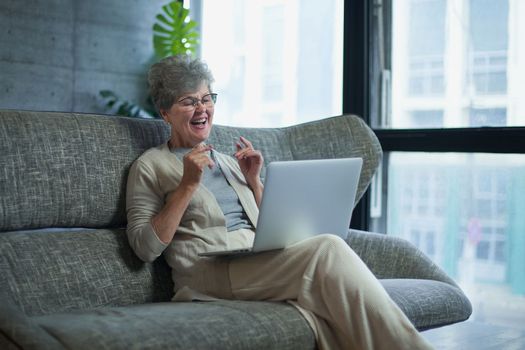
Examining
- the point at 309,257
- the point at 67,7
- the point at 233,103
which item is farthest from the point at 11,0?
the point at 309,257

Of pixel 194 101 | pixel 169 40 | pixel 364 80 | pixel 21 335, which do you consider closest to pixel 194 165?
pixel 194 101

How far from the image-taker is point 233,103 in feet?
16.1

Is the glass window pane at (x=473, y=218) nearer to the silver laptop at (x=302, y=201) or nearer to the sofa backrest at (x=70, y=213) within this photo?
the silver laptop at (x=302, y=201)

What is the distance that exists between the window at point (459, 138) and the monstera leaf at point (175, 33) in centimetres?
136

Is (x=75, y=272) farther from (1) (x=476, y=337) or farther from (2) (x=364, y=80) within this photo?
(2) (x=364, y=80)

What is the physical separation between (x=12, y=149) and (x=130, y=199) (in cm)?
41

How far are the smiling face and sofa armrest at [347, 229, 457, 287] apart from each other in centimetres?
78

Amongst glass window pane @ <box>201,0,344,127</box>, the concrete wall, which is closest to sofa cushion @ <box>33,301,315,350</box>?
glass window pane @ <box>201,0,344,127</box>

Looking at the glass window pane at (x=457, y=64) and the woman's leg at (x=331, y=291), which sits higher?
the glass window pane at (x=457, y=64)

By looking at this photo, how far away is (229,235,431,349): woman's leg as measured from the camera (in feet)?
7.28

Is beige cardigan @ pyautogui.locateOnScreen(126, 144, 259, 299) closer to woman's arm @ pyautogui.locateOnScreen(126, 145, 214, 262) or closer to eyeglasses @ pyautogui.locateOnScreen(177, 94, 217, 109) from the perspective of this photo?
woman's arm @ pyautogui.locateOnScreen(126, 145, 214, 262)

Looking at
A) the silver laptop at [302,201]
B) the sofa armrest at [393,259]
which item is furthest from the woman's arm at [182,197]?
the sofa armrest at [393,259]

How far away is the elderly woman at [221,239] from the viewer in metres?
2.26

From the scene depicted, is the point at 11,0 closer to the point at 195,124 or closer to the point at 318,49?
the point at 318,49
